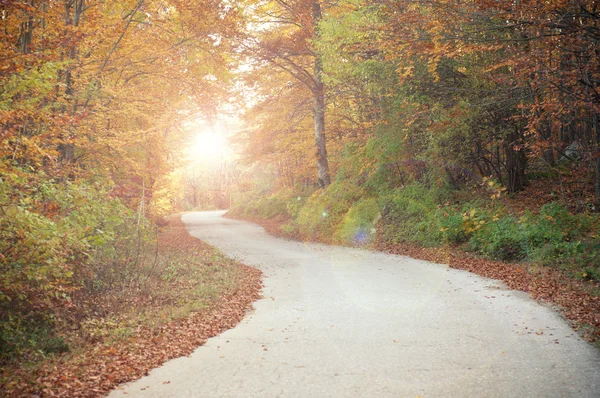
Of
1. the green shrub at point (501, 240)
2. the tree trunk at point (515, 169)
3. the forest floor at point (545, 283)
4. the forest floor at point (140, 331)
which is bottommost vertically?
the forest floor at point (140, 331)

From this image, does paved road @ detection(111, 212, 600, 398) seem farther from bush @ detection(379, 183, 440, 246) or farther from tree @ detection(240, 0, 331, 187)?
tree @ detection(240, 0, 331, 187)

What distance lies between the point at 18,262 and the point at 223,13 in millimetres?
13048

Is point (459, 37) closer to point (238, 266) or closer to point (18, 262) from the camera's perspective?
point (238, 266)

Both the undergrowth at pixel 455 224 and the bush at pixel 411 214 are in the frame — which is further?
the bush at pixel 411 214

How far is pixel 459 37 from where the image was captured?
1098 centimetres

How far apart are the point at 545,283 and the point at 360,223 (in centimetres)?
940

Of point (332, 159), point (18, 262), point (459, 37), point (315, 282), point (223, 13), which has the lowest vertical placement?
point (315, 282)

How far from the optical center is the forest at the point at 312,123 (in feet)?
24.4

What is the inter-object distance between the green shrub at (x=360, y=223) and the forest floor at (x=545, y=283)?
3.03 metres

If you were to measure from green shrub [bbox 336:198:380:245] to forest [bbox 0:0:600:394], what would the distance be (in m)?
0.06

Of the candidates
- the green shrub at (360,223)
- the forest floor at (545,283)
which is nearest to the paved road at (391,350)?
the forest floor at (545,283)

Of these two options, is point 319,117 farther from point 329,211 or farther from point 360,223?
point 360,223

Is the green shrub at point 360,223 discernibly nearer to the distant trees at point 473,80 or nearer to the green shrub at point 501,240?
the distant trees at point 473,80

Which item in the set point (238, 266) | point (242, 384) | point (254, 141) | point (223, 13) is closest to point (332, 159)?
point (254, 141)
